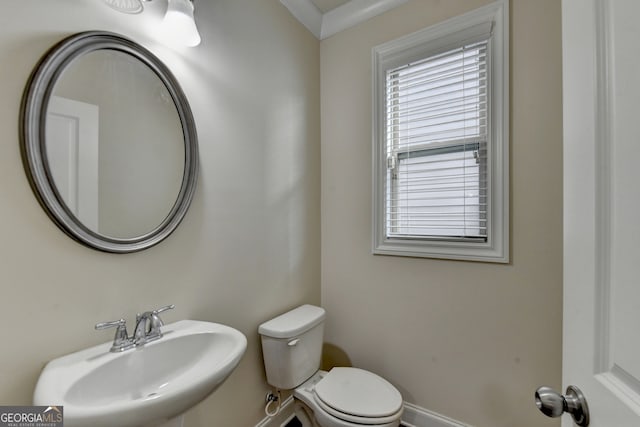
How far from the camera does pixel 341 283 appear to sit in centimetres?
186

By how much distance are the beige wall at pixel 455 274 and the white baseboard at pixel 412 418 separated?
4cm

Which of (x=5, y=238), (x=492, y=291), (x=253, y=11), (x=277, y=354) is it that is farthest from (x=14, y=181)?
(x=492, y=291)

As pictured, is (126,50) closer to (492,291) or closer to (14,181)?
(14,181)

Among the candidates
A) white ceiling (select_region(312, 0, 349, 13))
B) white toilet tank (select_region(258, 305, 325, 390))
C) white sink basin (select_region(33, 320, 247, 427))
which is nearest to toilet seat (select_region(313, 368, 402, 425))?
white toilet tank (select_region(258, 305, 325, 390))

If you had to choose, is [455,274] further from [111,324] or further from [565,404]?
[111,324]

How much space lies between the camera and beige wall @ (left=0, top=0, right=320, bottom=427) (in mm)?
730

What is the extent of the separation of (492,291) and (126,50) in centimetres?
186

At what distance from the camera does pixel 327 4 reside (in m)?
1.78

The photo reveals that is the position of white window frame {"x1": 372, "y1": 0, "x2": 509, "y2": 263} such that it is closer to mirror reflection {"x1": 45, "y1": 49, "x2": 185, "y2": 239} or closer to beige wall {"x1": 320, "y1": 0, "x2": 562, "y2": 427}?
beige wall {"x1": 320, "y1": 0, "x2": 562, "y2": 427}

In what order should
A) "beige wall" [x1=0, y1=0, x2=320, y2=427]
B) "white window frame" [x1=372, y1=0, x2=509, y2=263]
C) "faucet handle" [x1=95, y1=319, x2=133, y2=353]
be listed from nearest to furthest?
"beige wall" [x1=0, y1=0, x2=320, y2=427], "faucet handle" [x1=95, y1=319, x2=133, y2=353], "white window frame" [x1=372, y1=0, x2=509, y2=263]

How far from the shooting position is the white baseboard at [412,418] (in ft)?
4.90

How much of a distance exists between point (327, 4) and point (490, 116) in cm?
125

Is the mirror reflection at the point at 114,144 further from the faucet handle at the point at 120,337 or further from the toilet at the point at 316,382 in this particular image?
the toilet at the point at 316,382

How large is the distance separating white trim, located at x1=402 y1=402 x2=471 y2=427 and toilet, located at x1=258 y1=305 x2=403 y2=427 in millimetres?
356
